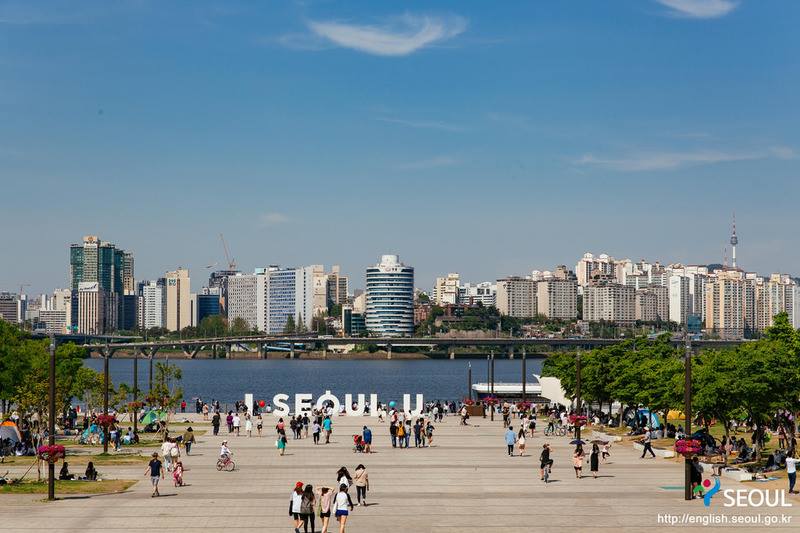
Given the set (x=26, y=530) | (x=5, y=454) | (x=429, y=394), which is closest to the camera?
(x=26, y=530)

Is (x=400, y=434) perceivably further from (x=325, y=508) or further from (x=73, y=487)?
(x=325, y=508)

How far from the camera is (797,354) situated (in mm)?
47656

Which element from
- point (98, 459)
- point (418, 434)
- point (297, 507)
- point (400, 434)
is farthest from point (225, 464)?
point (297, 507)

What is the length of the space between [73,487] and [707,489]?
65.4ft

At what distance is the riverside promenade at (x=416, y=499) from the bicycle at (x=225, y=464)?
44 cm

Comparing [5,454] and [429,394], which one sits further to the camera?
[429,394]

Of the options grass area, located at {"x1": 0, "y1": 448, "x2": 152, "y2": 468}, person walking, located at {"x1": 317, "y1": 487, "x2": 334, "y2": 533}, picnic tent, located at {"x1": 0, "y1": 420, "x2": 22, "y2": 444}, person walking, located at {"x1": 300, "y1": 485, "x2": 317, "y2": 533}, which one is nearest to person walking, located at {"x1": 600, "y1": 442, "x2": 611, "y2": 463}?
grass area, located at {"x1": 0, "y1": 448, "x2": 152, "y2": 468}

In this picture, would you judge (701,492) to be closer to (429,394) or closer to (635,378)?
(635,378)

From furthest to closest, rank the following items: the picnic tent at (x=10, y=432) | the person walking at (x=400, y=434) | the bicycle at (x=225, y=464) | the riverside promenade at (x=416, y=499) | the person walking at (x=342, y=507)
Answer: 1. the person walking at (x=400, y=434)
2. the picnic tent at (x=10, y=432)
3. the bicycle at (x=225, y=464)
4. the riverside promenade at (x=416, y=499)
5. the person walking at (x=342, y=507)

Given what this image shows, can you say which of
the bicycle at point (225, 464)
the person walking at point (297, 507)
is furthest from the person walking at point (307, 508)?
the bicycle at point (225, 464)

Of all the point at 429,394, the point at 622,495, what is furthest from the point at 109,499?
the point at 429,394

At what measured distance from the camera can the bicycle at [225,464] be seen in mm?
47312

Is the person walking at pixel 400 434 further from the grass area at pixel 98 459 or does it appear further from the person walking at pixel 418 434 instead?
the grass area at pixel 98 459

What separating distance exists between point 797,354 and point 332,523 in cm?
2209
